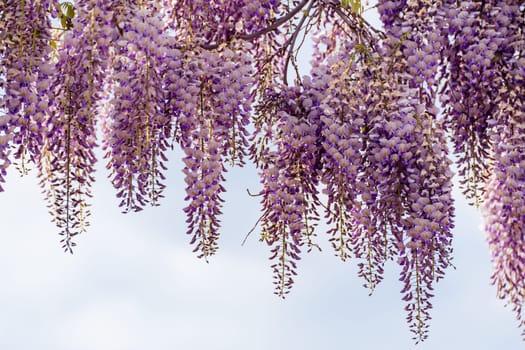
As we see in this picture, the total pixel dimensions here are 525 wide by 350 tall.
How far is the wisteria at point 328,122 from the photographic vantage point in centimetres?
300

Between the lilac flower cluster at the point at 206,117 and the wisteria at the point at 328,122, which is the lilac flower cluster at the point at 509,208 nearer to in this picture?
the wisteria at the point at 328,122

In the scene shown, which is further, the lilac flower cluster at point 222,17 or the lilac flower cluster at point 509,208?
the lilac flower cluster at point 222,17

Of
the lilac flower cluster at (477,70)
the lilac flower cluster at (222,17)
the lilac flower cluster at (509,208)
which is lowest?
the lilac flower cluster at (509,208)

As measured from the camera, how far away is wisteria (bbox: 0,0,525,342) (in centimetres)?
300

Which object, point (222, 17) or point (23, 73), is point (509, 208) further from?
point (23, 73)

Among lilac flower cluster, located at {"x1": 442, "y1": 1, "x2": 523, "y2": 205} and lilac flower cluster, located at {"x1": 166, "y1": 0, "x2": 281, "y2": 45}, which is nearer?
lilac flower cluster, located at {"x1": 442, "y1": 1, "x2": 523, "y2": 205}

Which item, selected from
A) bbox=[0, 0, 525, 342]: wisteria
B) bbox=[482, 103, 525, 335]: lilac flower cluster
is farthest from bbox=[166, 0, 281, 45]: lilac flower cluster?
bbox=[482, 103, 525, 335]: lilac flower cluster

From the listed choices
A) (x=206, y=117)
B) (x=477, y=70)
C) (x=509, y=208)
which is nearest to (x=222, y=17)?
(x=206, y=117)

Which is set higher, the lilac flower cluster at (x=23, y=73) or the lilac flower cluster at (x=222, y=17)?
the lilac flower cluster at (x=222, y=17)

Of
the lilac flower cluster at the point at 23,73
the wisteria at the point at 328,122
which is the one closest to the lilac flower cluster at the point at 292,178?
the wisteria at the point at 328,122

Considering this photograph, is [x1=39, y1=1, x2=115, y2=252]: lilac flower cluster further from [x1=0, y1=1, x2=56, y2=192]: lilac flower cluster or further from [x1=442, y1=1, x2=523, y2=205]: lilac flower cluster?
[x1=442, y1=1, x2=523, y2=205]: lilac flower cluster

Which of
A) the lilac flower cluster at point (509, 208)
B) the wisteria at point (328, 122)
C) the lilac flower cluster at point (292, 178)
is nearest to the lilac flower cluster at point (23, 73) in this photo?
the wisteria at point (328, 122)

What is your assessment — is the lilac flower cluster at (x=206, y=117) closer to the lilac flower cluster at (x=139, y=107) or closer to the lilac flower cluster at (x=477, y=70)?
the lilac flower cluster at (x=139, y=107)

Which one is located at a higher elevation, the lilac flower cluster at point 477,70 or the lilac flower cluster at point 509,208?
the lilac flower cluster at point 477,70
